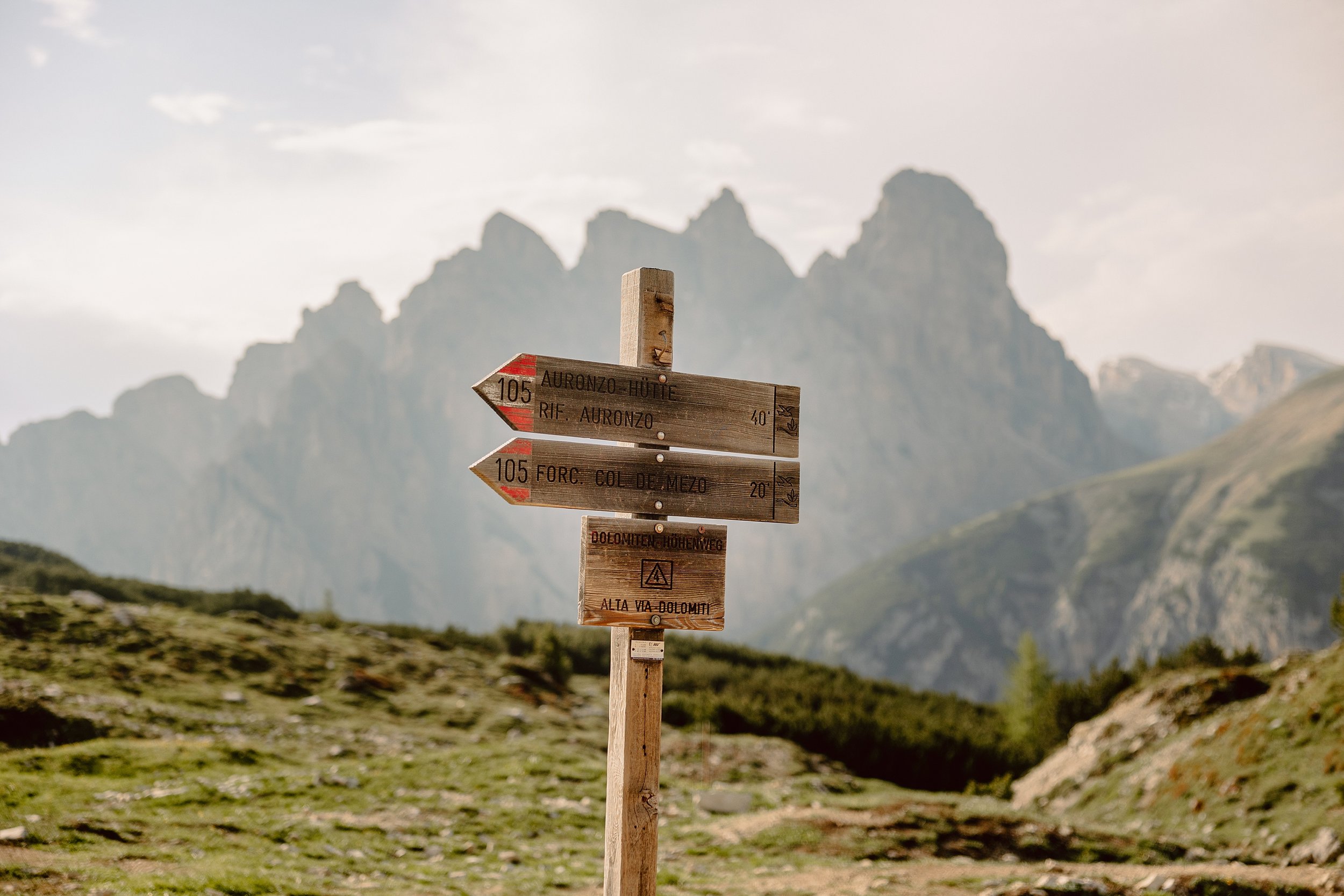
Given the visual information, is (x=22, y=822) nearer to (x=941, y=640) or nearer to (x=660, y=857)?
(x=660, y=857)

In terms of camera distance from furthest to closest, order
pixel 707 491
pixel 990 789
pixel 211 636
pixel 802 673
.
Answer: pixel 802 673
pixel 211 636
pixel 990 789
pixel 707 491

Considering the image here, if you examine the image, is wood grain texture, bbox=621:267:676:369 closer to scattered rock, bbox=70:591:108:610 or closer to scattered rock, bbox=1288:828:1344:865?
scattered rock, bbox=1288:828:1344:865

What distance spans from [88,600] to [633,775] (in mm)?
27309

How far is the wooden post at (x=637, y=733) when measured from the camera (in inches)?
241

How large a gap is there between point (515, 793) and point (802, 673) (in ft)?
83.1

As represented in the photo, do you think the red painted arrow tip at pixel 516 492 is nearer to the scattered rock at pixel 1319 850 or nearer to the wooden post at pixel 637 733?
the wooden post at pixel 637 733

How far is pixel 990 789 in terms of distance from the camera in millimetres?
22234

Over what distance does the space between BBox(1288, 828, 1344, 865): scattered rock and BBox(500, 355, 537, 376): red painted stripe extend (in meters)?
13.3

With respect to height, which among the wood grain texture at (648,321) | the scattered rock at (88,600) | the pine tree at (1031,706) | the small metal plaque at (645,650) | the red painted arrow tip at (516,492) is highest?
the wood grain texture at (648,321)

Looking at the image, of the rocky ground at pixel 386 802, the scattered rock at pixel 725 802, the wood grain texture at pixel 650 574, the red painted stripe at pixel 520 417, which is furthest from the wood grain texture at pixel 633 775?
the scattered rock at pixel 725 802

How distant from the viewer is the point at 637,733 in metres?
6.24

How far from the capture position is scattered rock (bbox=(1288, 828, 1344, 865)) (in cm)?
1211

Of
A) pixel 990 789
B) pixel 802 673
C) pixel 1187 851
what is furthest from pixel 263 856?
pixel 802 673

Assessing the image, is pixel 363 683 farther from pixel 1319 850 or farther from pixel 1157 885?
pixel 1319 850
